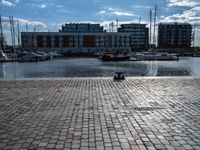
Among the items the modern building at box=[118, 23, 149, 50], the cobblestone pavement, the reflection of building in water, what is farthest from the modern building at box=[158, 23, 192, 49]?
the cobblestone pavement

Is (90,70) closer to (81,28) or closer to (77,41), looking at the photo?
(77,41)

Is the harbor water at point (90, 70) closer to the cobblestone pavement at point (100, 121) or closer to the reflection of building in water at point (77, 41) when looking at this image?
the cobblestone pavement at point (100, 121)

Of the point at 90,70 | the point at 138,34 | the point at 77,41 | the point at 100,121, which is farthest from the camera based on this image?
the point at 138,34

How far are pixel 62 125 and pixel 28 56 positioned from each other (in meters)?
61.0

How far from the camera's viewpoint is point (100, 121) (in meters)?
6.44

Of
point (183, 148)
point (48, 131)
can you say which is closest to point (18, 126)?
point (48, 131)

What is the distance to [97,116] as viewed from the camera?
692 centimetres

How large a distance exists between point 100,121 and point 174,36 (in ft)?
456

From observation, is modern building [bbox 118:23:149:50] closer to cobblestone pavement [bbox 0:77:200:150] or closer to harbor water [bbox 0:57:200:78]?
harbor water [bbox 0:57:200:78]

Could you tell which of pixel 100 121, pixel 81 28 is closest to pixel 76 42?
pixel 81 28

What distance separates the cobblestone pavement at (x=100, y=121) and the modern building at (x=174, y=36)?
134231mm

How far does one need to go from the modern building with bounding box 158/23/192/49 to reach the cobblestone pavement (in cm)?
13423

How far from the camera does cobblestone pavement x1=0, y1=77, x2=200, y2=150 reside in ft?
16.4

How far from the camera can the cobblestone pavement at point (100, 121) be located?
4.99 metres
